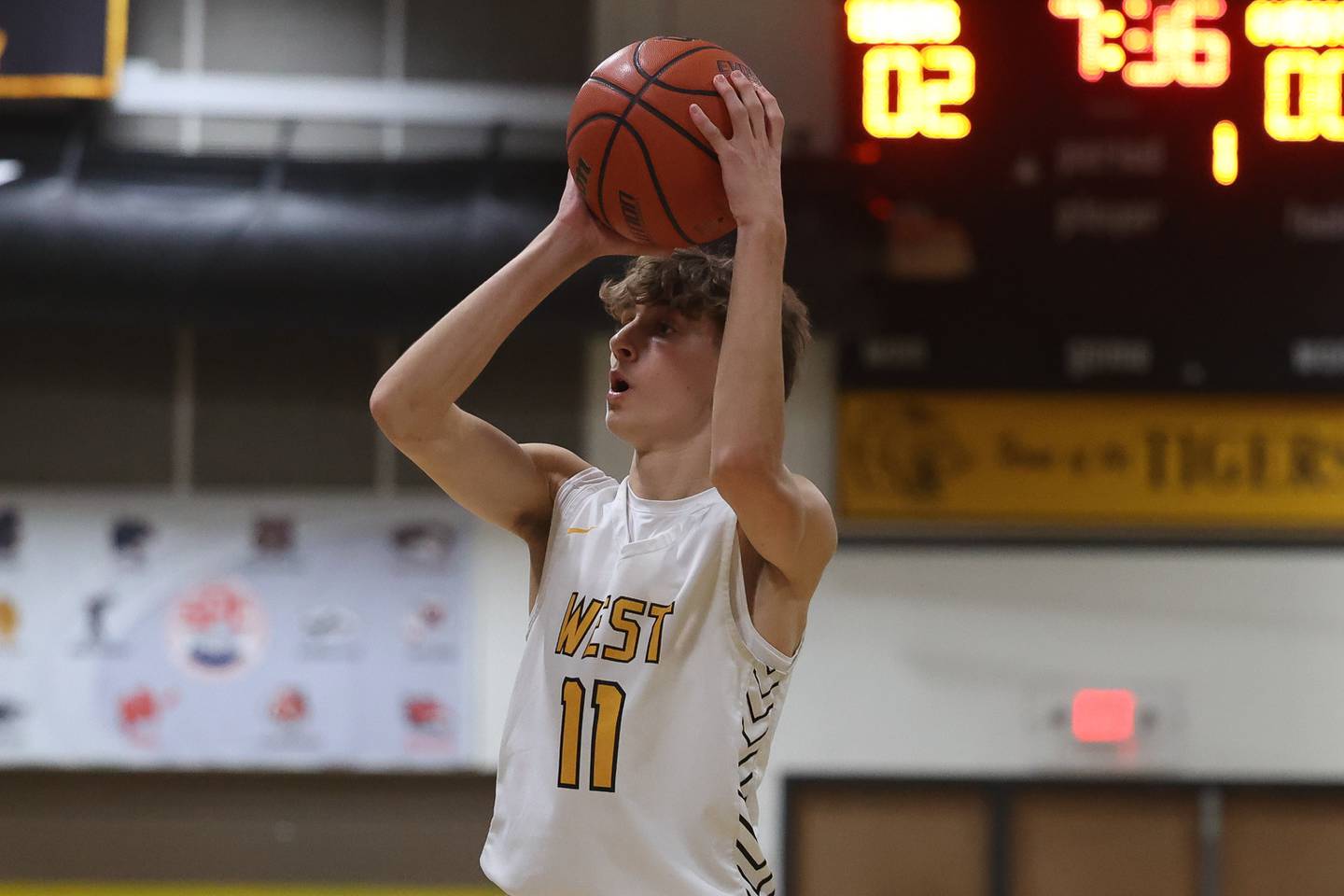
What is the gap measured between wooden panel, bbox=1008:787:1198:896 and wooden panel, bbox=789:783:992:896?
0.78 ft

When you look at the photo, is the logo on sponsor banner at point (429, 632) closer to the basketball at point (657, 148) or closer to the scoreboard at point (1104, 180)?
the scoreboard at point (1104, 180)

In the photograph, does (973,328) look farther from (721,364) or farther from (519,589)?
(721,364)

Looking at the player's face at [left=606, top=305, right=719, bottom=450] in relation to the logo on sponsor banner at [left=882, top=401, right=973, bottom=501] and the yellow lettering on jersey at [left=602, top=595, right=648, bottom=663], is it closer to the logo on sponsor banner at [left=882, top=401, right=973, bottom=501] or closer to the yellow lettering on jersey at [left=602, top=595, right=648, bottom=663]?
the yellow lettering on jersey at [left=602, top=595, right=648, bottom=663]

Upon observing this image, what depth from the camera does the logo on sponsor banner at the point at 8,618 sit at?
5789 millimetres

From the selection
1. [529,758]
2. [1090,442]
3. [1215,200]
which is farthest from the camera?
[1090,442]

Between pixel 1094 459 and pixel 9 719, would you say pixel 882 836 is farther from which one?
pixel 9 719

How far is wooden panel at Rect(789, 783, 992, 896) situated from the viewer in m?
5.81

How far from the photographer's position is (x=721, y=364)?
1.83m

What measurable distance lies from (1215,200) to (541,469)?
380cm

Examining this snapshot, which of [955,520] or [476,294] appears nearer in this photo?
[476,294]

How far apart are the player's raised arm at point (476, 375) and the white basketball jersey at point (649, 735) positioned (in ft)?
0.82

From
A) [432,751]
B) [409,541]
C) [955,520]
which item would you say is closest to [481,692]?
[432,751]

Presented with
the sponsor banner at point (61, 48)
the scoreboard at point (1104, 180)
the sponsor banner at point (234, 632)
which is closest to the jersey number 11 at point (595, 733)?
the scoreboard at point (1104, 180)

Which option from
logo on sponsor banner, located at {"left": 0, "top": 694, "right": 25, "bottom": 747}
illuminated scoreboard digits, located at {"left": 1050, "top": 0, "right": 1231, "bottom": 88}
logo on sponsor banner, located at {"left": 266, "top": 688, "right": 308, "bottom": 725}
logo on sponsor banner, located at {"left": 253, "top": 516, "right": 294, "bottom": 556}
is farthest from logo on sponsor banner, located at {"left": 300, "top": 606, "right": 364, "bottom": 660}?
illuminated scoreboard digits, located at {"left": 1050, "top": 0, "right": 1231, "bottom": 88}
